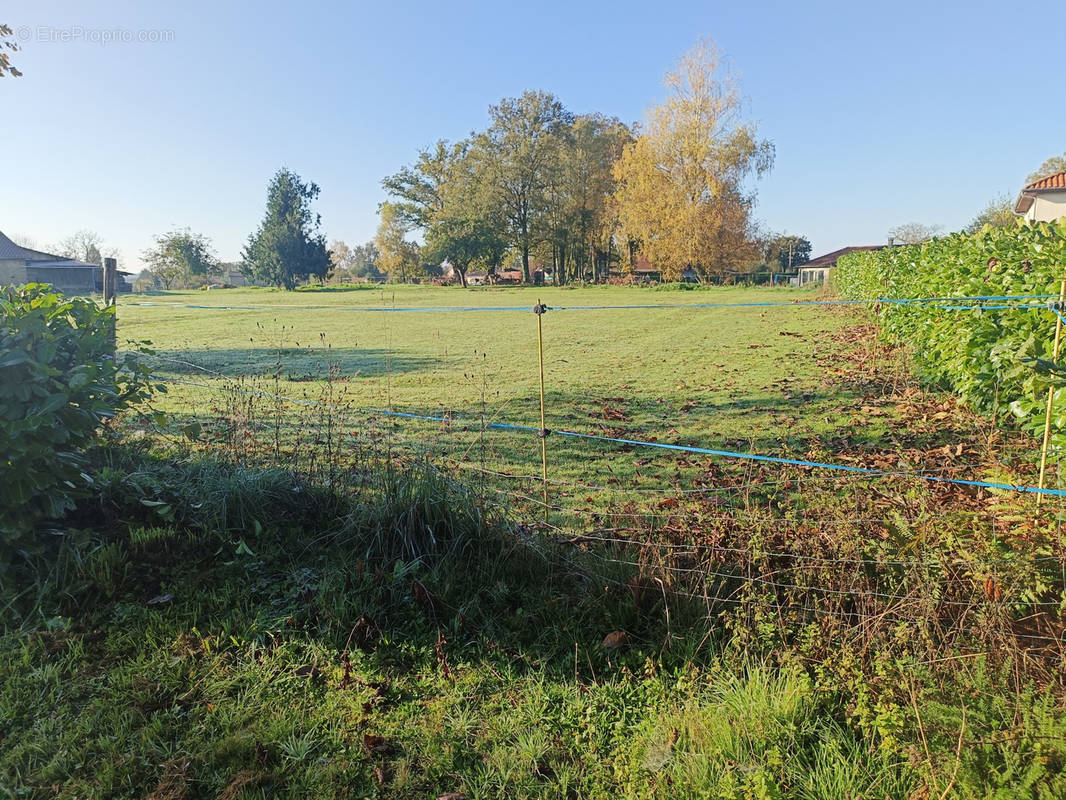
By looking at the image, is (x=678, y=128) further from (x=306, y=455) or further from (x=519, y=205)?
(x=306, y=455)

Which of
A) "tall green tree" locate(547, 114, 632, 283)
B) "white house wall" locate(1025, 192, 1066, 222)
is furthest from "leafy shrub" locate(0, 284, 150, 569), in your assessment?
"tall green tree" locate(547, 114, 632, 283)

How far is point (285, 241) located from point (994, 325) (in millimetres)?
74161

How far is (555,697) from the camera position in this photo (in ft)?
9.00

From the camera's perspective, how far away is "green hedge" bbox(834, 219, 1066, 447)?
4.01 metres

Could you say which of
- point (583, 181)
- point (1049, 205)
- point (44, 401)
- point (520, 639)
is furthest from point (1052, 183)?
point (44, 401)

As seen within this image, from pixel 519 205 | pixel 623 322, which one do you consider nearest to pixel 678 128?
pixel 519 205

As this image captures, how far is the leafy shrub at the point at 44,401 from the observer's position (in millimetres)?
3146

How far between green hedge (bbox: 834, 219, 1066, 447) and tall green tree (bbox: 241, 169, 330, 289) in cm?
7010

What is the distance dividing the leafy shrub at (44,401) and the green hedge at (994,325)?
14.7 feet

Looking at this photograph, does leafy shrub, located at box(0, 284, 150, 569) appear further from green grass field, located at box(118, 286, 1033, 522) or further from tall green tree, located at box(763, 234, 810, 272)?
tall green tree, located at box(763, 234, 810, 272)

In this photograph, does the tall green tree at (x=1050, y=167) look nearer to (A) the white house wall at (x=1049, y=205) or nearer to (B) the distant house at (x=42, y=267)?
(A) the white house wall at (x=1049, y=205)

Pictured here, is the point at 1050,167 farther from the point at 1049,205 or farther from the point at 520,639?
the point at 520,639

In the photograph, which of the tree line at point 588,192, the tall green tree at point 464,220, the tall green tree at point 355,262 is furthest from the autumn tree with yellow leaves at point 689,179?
the tall green tree at point 355,262

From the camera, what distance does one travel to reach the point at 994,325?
5.27 m
